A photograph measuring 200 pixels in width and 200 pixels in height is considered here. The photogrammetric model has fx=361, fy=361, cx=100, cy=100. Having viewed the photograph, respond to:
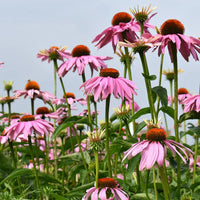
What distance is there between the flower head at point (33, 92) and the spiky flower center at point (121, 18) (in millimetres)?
892

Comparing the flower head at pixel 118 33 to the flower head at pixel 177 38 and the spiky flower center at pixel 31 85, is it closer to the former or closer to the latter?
the flower head at pixel 177 38

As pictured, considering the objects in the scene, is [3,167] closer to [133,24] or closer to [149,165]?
[133,24]

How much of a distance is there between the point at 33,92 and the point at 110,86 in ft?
4.45

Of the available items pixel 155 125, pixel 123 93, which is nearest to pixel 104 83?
pixel 123 93

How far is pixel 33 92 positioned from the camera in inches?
106

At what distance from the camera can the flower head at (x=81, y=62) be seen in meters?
2.07

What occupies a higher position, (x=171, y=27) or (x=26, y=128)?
(x=171, y=27)

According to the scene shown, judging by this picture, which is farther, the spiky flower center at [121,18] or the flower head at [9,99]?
the flower head at [9,99]

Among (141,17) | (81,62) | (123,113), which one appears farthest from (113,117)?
(141,17)

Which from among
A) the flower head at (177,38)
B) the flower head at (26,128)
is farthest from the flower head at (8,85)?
the flower head at (177,38)

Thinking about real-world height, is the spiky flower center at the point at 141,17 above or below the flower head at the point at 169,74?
above

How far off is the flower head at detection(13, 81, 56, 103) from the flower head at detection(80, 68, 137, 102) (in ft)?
3.82

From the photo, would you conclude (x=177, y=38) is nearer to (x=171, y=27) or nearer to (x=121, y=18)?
(x=171, y=27)

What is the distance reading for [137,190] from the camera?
1.75 m
